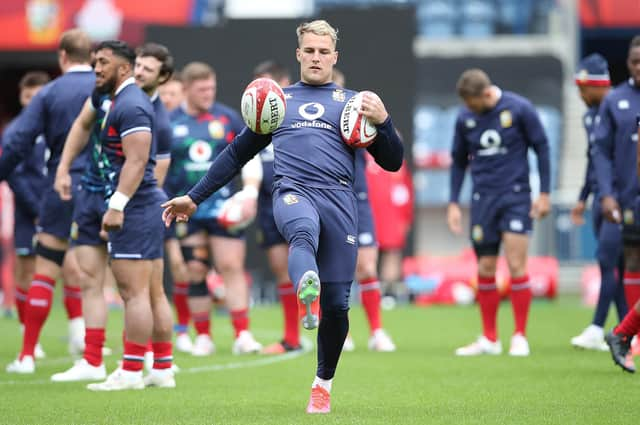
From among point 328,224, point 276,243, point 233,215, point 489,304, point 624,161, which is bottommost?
point 489,304

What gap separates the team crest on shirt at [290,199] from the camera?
23.0 ft

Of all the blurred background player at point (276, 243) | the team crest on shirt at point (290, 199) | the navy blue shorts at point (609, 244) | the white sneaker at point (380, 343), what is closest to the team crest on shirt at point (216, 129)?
the blurred background player at point (276, 243)

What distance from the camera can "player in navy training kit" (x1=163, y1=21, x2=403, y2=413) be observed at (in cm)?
703

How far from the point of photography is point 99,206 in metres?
8.63

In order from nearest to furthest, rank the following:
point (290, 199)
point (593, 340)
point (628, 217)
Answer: point (290, 199), point (628, 217), point (593, 340)

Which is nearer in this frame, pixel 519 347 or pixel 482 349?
pixel 519 347

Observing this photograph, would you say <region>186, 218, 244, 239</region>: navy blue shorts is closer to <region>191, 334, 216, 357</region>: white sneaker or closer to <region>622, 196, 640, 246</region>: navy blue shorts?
<region>191, 334, 216, 357</region>: white sneaker

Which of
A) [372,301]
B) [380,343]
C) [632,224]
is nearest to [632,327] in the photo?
[632,224]

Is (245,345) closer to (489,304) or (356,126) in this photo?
(489,304)

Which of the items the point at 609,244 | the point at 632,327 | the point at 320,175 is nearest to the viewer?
the point at 320,175

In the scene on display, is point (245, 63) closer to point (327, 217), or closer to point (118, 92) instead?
point (118, 92)

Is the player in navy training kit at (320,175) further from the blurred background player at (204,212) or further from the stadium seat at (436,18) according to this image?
the stadium seat at (436,18)

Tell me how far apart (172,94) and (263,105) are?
18.0 ft

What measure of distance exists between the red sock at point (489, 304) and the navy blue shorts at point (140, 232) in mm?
3851
